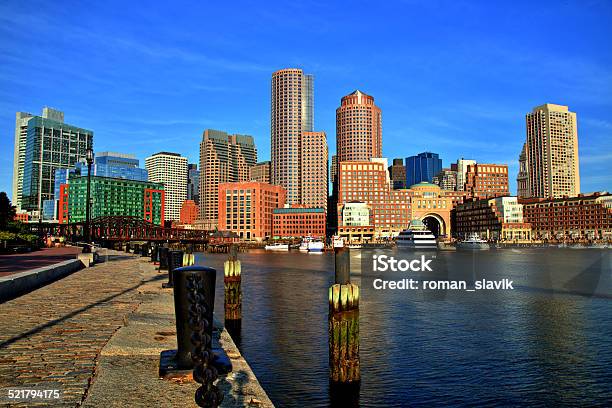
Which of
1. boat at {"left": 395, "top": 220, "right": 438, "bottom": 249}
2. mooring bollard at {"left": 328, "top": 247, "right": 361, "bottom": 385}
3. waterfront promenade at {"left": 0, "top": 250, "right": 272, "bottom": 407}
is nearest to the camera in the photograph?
waterfront promenade at {"left": 0, "top": 250, "right": 272, "bottom": 407}

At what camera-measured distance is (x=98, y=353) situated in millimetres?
12352

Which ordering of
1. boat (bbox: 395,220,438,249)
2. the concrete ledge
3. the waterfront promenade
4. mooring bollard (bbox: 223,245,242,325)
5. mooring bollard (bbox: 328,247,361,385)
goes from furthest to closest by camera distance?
boat (bbox: 395,220,438,249) → mooring bollard (bbox: 223,245,242,325) → the concrete ledge → mooring bollard (bbox: 328,247,361,385) → the waterfront promenade

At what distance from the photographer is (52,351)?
1236cm

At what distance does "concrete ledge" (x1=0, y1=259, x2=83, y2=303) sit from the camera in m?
21.1

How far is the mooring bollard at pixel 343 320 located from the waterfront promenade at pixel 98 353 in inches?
145

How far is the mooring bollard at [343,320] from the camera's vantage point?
16.5 meters

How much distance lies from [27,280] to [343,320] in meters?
16.7

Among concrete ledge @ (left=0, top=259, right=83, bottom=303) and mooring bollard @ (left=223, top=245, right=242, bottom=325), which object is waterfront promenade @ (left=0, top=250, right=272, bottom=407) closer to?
concrete ledge @ (left=0, top=259, right=83, bottom=303)

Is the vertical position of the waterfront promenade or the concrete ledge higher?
the concrete ledge

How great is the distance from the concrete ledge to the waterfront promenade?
0.70m

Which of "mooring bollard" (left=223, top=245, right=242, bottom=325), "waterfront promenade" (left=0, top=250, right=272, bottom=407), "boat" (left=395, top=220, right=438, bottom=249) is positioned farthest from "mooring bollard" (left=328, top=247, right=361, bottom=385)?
"boat" (left=395, top=220, right=438, bottom=249)

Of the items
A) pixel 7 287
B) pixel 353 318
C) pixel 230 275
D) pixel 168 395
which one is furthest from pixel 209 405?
pixel 230 275

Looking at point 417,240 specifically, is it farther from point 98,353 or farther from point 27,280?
point 98,353

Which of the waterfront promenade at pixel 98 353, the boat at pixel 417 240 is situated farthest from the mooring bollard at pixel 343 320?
the boat at pixel 417 240
